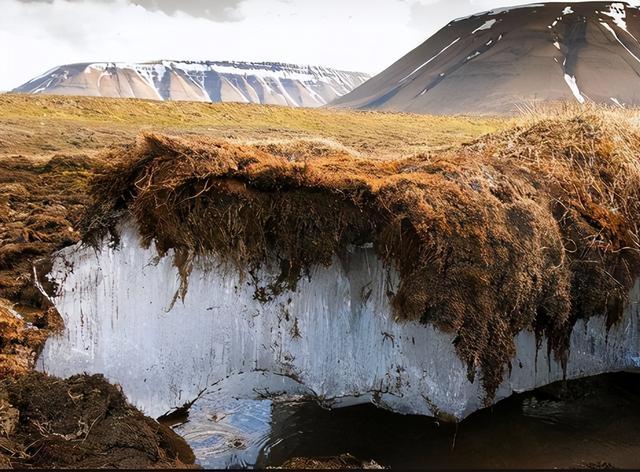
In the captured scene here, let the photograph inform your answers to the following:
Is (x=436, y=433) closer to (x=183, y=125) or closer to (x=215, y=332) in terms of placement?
(x=215, y=332)

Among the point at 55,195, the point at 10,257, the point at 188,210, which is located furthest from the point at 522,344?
the point at 55,195

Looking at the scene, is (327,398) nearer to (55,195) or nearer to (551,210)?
(551,210)

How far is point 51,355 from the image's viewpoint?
585cm

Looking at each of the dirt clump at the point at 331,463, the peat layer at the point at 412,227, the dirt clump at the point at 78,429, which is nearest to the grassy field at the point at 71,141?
the dirt clump at the point at 78,429

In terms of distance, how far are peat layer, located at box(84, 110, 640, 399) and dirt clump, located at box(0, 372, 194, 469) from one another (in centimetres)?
144

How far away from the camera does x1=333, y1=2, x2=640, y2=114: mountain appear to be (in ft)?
424

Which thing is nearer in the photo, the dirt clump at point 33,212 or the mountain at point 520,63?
the dirt clump at point 33,212

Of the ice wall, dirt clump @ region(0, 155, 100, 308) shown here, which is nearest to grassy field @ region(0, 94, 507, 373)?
dirt clump @ region(0, 155, 100, 308)

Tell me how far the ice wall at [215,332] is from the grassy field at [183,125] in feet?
38.0

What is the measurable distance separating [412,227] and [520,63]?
158602mm

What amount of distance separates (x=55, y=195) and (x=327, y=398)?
7.68 meters

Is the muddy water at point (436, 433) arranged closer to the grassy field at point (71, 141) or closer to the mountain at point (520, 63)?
the grassy field at point (71, 141)

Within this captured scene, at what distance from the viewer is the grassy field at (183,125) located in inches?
730

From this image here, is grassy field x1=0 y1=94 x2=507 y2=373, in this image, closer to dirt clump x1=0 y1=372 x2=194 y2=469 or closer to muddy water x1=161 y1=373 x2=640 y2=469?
dirt clump x1=0 y1=372 x2=194 y2=469
